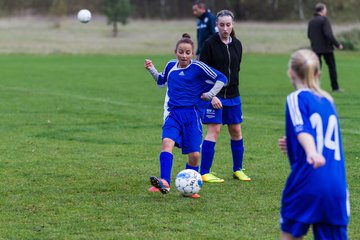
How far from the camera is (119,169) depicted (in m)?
10.3

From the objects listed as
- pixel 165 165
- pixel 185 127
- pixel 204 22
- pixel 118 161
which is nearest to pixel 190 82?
pixel 185 127

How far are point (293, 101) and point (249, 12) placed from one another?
251 feet

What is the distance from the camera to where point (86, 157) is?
1123cm

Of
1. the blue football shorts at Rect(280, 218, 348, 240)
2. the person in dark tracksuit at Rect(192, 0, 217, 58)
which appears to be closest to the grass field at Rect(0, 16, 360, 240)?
the blue football shorts at Rect(280, 218, 348, 240)

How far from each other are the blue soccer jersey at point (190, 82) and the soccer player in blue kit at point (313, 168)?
12.2 feet

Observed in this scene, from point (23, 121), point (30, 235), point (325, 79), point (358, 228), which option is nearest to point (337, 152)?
point (358, 228)

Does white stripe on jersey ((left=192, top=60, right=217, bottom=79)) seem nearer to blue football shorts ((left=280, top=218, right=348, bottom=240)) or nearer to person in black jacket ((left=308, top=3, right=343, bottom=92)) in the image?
blue football shorts ((left=280, top=218, right=348, bottom=240))

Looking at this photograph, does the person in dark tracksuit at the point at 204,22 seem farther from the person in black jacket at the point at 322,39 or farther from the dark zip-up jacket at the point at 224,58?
the dark zip-up jacket at the point at 224,58

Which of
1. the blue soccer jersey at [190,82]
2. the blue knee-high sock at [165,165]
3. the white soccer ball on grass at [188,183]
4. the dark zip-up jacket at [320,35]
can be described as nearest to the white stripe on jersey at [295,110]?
the white soccer ball on grass at [188,183]

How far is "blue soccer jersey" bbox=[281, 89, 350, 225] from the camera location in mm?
4969

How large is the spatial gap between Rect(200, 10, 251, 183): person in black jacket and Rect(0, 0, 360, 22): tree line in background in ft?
222

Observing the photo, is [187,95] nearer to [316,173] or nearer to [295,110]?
[295,110]

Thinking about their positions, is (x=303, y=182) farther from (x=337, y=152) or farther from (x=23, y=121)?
(x=23, y=121)

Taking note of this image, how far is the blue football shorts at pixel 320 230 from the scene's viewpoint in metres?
5.00
